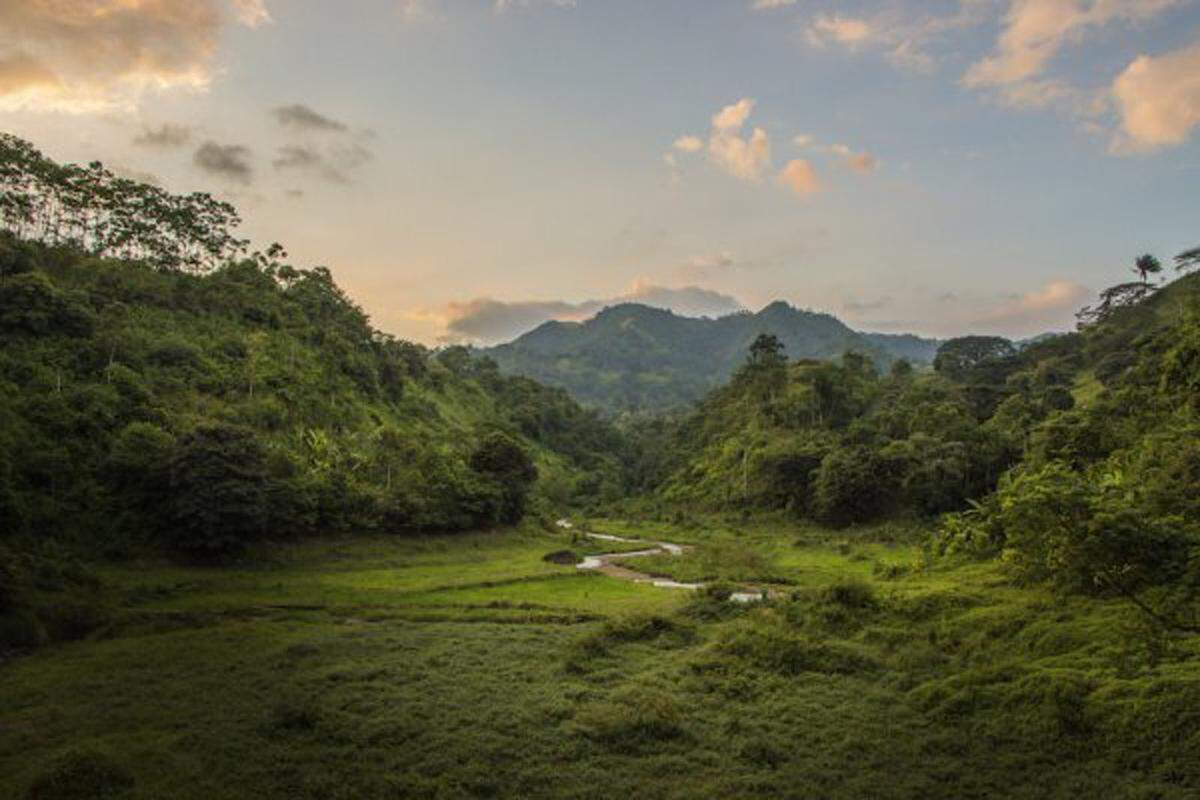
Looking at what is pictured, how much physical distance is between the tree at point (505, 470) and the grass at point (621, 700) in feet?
114

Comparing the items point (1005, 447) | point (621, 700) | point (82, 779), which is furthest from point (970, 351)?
point (82, 779)

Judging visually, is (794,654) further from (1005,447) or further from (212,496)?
(1005,447)

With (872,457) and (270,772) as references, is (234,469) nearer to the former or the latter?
(270,772)

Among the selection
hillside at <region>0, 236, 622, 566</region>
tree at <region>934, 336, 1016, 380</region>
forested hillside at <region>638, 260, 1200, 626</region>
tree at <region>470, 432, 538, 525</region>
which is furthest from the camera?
tree at <region>934, 336, 1016, 380</region>

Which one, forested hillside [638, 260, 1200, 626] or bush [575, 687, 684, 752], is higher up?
forested hillside [638, 260, 1200, 626]

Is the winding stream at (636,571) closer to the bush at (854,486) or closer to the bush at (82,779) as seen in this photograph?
Result: the bush at (854,486)

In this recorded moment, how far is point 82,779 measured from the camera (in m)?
17.4

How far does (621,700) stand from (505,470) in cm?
5211

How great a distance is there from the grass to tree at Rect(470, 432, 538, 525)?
3470cm

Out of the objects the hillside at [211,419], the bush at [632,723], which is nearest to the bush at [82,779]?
the bush at [632,723]

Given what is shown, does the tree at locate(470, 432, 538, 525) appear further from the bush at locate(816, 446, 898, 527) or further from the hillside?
the bush at locate(816, 446, 898, 527)

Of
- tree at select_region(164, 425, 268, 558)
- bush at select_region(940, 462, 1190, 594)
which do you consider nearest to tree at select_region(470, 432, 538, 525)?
tree at select_region(164, 425, 268, 558)

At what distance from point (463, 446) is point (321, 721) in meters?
73.6

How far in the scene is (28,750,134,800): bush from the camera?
55.9 feet
